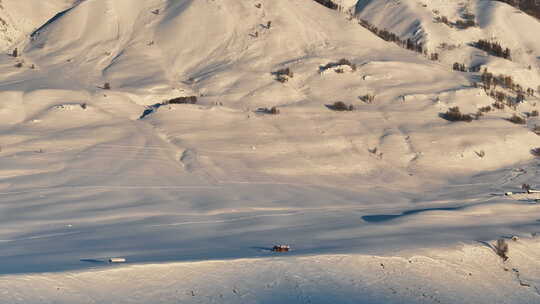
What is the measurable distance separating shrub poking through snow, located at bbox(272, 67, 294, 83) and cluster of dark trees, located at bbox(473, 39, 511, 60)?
6251mm

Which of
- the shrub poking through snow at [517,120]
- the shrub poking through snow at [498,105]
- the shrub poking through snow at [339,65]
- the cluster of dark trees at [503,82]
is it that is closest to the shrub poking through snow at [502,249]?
the shrub poking through snow at [517,120]

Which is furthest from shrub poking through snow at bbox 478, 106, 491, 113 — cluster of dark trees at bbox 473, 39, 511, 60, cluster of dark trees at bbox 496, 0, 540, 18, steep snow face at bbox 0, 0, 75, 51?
steep snow face at bbox 0, 0, 75, 51

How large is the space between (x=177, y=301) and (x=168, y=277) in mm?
369

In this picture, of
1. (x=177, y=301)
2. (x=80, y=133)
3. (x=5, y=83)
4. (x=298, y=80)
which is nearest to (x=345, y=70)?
(x=298, y=80)

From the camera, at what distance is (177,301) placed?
5.03m

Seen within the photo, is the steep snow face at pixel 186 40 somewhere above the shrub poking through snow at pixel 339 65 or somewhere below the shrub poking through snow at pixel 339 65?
above

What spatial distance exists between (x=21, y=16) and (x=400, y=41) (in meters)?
10.4

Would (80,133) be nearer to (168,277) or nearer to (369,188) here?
(369,188)

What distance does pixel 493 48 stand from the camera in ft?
56.7

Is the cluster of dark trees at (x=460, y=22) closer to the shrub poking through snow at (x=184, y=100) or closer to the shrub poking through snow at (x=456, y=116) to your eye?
the shrub poking through snow at (x=456, y=116)

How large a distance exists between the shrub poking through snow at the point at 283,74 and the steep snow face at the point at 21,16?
726 cm

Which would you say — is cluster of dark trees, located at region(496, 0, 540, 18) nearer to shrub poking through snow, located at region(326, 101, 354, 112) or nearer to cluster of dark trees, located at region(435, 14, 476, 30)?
cluster of dark trees, located at region(435, 14, 476, 30)

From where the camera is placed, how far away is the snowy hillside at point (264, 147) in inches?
232

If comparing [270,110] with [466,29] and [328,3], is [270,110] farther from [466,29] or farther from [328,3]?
[466,29]
